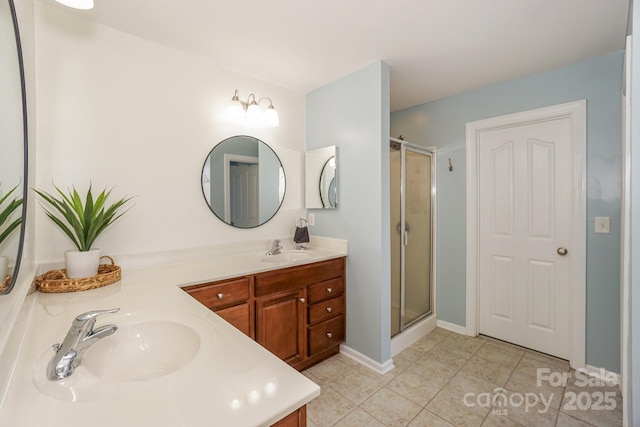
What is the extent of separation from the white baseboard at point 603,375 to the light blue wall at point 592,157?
3 centimetres

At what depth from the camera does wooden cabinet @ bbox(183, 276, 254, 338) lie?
159 centimetres

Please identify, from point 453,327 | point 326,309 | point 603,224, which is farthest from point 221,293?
point 603,224

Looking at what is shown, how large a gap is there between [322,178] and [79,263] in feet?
5.70

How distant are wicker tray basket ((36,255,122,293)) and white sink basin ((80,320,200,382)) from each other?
0.59 metres

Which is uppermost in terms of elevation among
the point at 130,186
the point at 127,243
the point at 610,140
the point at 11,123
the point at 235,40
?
the point at 235,40

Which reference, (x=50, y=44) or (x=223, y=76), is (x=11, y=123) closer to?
(x=50, y=44)

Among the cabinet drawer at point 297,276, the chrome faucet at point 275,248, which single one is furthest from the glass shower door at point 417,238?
the chrome faucet at point 275,248

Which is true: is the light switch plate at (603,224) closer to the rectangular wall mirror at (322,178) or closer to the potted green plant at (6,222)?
the rectangular wall mirror at (322,178)

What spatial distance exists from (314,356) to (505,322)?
1.77 meters

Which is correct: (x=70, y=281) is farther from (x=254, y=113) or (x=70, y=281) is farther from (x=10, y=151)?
(x=254, y=113)

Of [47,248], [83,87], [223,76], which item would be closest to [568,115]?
[223,76]

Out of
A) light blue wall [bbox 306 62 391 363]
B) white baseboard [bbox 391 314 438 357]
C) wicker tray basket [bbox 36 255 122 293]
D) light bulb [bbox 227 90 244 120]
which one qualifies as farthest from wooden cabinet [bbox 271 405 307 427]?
light bulb [bbox 227 90 244 120]

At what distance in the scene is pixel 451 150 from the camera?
2850mm

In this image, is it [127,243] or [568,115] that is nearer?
[127,243]
